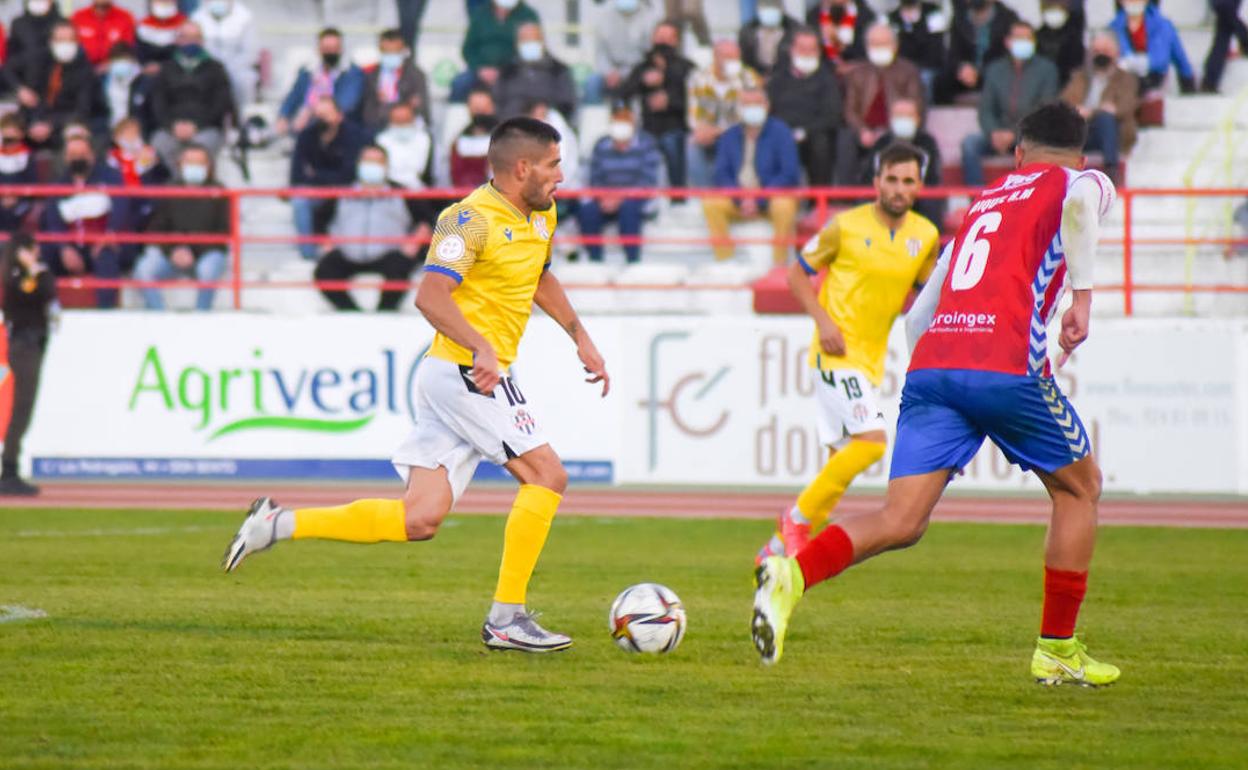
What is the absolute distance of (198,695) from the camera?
6.79 m

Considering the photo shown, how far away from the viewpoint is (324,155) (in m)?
19.8

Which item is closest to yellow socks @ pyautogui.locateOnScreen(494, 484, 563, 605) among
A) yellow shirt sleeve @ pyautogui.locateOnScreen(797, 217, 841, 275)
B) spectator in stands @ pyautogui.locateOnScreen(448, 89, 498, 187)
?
Result: yellow shirt sleeve @ pyautogui.locateOnScreen(797, 217, 841, 275)

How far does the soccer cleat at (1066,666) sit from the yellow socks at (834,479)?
389 cm

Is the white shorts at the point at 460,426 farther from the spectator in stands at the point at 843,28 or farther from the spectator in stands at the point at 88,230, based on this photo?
the spectator in stands at the point at 843,28

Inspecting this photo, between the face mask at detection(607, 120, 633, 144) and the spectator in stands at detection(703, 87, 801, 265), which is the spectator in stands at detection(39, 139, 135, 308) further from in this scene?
the spectator in stands at detection(703, 87, 801, 265)

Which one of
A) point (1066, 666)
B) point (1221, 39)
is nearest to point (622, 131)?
point (1221, 39)

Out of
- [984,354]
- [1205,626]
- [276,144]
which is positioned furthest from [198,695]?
[276,144]

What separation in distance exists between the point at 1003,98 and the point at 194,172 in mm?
7943

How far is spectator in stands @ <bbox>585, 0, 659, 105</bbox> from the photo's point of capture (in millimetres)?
21609

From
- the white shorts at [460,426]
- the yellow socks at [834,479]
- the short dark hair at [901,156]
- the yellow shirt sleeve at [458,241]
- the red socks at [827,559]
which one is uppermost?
the short dark hair at [901,156]

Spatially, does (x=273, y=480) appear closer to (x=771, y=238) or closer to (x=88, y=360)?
(x=88, y=360)

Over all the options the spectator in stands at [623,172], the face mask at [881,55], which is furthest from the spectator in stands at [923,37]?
the spectator in stands at [623,172]

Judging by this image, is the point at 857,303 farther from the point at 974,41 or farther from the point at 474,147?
the point at 974,41

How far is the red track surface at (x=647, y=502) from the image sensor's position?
1516 cm
